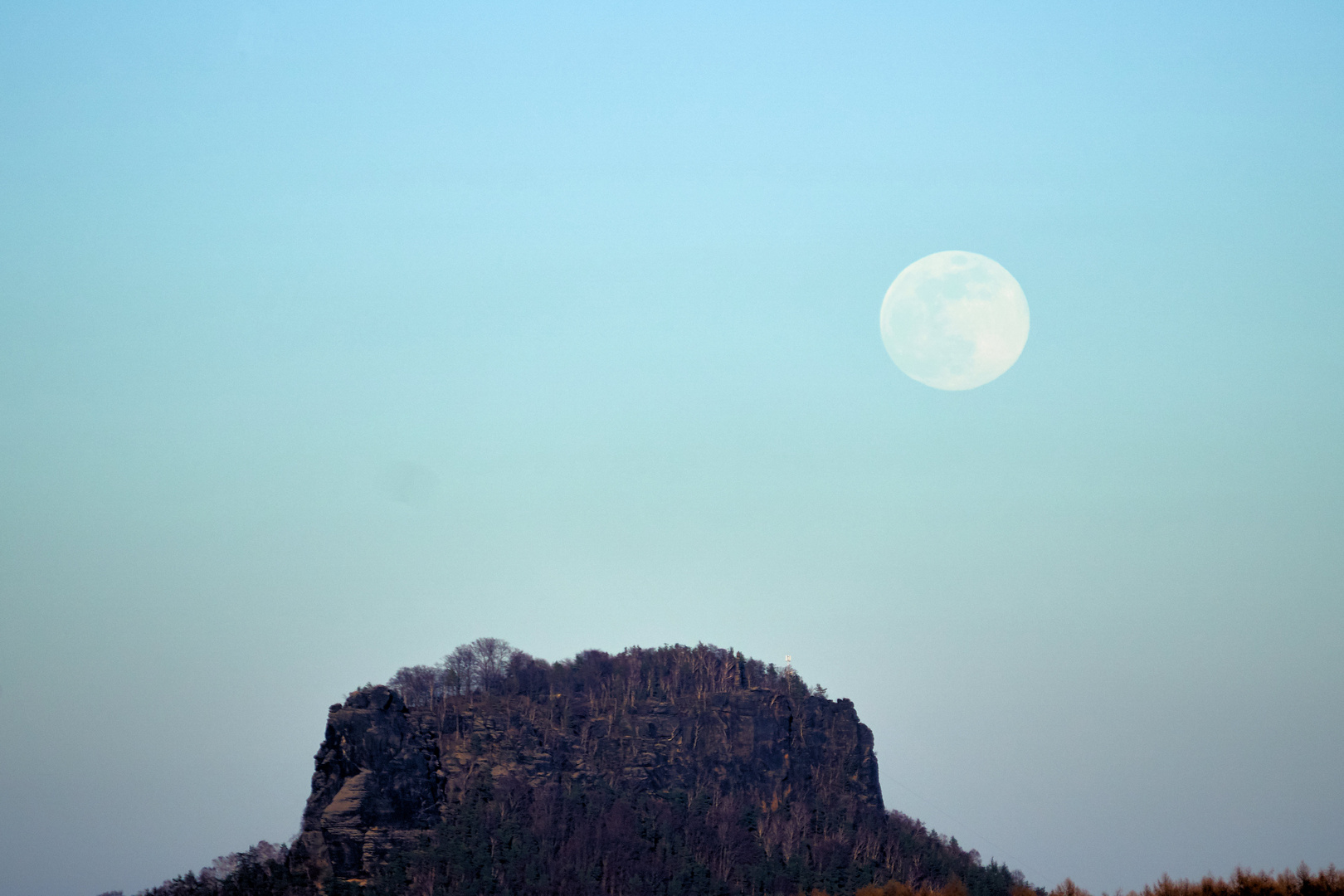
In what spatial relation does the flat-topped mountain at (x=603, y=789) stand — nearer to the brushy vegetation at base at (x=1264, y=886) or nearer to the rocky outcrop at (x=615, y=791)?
the rocky outcrop at (x=615, y=791)

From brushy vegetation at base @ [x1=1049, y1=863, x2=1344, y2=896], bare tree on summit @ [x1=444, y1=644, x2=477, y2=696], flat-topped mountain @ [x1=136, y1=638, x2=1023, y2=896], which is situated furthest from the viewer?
bare tree on summit @ [x1=444, y1=644, x2=477, y2=696]

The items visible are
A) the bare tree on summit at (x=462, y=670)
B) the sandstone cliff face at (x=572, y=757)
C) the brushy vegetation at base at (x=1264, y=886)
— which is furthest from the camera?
the bare tree on summit at (x=462, y=670)

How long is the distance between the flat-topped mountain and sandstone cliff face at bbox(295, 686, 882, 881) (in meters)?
0.23

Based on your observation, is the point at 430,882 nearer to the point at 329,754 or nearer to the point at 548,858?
the point at 548,858

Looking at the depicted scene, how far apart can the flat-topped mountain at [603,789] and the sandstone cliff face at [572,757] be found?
0.74 ft

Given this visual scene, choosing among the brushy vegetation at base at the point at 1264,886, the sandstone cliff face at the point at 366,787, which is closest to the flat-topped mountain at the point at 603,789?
the sandstone cliff face at the point at 366,787

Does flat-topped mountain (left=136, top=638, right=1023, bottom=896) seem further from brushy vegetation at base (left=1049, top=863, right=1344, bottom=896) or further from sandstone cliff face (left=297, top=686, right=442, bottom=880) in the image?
brushy vegetation at base (left=1049, top=863, right=1344, bottom=896)

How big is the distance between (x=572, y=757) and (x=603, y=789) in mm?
6847

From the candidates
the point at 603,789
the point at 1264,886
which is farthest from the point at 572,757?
the point at 1264,886

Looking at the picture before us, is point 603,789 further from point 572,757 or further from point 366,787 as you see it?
point 366,787

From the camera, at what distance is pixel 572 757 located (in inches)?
6196

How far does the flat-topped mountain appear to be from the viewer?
424 feet

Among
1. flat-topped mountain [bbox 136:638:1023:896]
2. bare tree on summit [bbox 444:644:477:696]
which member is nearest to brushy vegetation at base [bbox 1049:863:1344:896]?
flat-topped mountain [bbox 136:638:1023:896]

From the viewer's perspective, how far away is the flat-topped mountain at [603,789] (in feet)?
424
